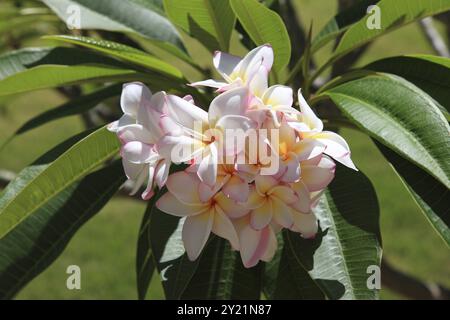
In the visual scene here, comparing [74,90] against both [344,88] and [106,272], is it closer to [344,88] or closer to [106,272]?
[344,88]

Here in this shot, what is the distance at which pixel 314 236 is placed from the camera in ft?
2.91

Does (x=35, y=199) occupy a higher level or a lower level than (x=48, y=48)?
lower

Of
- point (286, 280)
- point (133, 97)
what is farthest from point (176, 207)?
point (286, 280)

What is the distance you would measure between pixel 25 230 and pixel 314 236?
42cm

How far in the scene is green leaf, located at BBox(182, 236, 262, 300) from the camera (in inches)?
39.0

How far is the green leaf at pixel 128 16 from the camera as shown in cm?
118

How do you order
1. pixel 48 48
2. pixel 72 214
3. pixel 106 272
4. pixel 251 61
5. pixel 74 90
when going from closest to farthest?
pixel 251 61, pixel 72 214, pixel 48 48, pixel 74 90, pixel 106 272

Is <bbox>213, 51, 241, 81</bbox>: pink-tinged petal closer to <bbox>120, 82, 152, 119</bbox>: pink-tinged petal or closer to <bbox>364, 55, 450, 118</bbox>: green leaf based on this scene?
<bbox>120, 82, 152, 119</bbox>: pink-tinged petal

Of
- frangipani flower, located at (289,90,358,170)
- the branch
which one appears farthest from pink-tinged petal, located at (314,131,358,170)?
the branch

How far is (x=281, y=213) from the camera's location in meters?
0.81

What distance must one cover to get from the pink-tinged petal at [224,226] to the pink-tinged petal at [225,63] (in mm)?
158

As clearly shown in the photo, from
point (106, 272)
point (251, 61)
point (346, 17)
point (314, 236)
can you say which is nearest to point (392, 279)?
point (346, 17)

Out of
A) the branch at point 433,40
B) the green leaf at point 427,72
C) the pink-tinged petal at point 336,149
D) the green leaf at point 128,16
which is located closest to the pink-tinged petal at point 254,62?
the pink-tinged petal at point 336,149

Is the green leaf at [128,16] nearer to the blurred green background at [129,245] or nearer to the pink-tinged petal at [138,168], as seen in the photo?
the pink-tinged petal at [138,168]
